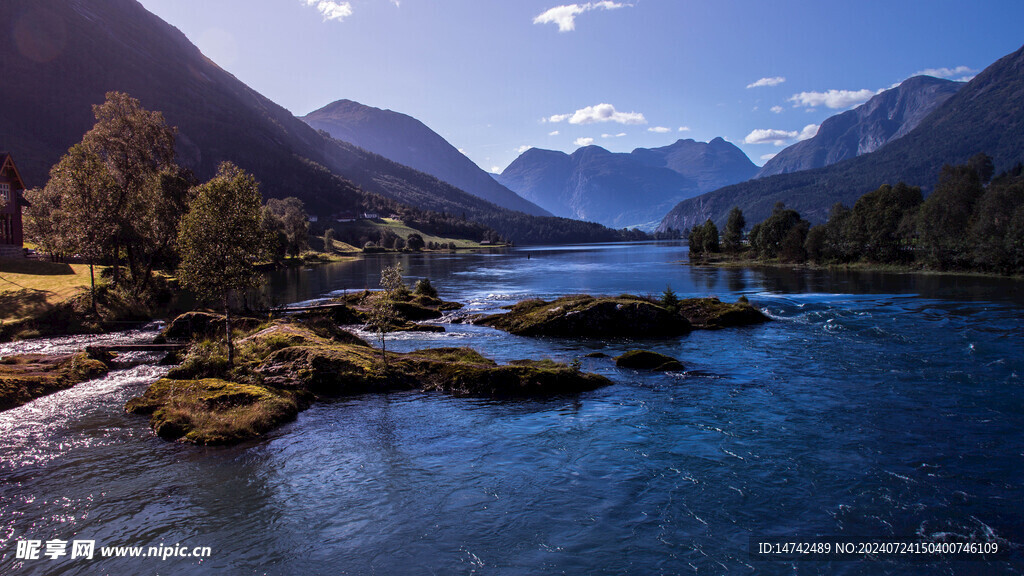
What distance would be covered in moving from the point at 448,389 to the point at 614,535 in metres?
12.6

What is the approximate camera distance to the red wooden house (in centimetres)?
6247

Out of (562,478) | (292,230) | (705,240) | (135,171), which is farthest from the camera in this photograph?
(705,240)

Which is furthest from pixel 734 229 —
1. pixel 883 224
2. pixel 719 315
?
pixel 719 315

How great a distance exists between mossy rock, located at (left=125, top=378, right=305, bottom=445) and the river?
1.99 ft

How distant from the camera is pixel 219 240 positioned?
1001 inches

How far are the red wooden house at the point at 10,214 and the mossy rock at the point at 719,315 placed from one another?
259ft

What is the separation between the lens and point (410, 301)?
48.1 metres

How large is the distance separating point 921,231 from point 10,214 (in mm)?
136998

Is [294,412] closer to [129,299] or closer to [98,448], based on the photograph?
[98,448]

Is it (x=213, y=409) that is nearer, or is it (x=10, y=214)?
(x=213, y=409)

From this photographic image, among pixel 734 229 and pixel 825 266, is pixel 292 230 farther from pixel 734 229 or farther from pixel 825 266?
pixel 825 266

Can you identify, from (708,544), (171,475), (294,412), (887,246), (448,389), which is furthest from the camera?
(887,246)

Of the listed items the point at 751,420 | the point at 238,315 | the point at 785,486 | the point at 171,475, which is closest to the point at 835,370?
the point at 751,420

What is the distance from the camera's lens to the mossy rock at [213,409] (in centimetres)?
1709
